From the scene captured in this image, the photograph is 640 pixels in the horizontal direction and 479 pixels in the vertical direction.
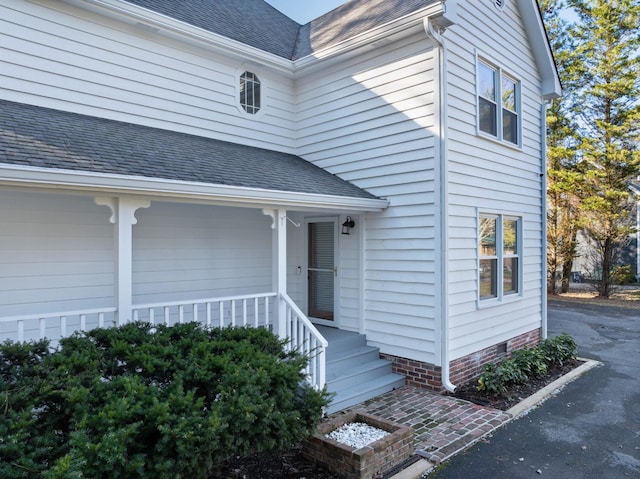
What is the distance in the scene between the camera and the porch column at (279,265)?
18.5 feet

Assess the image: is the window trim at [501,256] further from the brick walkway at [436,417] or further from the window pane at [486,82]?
the window pane at [486,82]

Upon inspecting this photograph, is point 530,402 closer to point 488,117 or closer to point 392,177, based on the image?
point 392,177

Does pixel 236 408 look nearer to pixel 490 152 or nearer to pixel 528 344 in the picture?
pixel 490 152

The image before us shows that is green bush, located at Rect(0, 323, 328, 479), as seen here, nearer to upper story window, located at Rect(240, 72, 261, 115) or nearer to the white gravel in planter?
the white gravel in planter

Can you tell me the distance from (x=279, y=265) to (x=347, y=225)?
1820 mm

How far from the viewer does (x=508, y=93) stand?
26.4 ft

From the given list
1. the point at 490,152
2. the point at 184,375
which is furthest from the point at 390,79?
the point at 184,375

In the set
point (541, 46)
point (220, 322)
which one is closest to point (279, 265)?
point (220, 322)

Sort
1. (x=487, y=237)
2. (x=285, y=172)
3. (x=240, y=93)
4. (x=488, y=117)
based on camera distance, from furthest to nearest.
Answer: (x=240, y=93) < (x=488, y=117) < (x=487, y=237) < (x=285, y=172)

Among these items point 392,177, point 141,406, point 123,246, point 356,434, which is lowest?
point 356,434

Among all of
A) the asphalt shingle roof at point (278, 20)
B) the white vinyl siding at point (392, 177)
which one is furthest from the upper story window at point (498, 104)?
the asphalt shingle roof at point (278, 20)

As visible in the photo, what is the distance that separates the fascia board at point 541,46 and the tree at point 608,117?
8016mm

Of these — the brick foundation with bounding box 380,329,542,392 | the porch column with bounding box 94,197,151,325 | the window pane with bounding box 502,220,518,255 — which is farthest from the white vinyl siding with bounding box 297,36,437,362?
the porch column with bounding box 94,197,151,325

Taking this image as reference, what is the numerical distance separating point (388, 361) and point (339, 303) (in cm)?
→ 129
